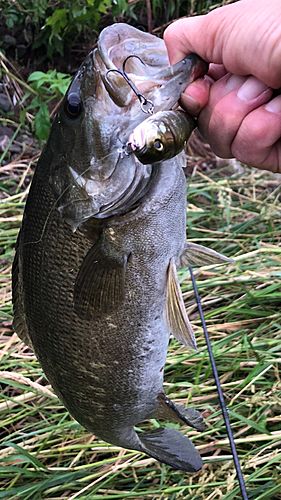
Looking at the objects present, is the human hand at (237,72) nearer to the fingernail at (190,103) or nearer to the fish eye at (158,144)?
the fingernail at (190,103)

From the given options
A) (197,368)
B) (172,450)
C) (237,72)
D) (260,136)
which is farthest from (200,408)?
(237,72)

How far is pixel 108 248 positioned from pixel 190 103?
0.34m

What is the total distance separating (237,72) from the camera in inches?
56.8

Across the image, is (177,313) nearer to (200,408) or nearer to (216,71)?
(216,71)

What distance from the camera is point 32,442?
2.62 m

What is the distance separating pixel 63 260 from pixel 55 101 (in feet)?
10.4

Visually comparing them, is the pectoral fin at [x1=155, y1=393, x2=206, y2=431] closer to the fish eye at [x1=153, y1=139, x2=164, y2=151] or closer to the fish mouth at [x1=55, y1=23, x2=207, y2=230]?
the fish mouth at [x1=55, y1=23, x2=207, y2=230]

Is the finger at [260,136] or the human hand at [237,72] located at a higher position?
the human hand at [237,72]

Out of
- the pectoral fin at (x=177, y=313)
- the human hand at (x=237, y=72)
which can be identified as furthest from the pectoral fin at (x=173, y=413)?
the human hand at (x=237, y=72)

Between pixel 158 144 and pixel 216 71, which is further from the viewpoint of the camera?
pixel 216 71

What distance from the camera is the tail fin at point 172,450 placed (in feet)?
6.19

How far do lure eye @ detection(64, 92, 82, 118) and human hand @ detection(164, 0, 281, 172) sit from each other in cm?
21

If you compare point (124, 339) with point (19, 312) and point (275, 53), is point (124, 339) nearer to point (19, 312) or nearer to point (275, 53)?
point (19, 312)

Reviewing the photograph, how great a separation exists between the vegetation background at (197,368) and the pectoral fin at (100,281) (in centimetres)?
97
